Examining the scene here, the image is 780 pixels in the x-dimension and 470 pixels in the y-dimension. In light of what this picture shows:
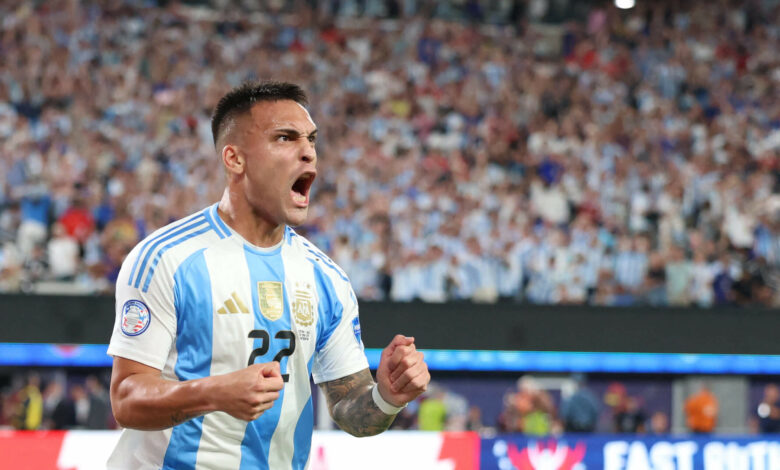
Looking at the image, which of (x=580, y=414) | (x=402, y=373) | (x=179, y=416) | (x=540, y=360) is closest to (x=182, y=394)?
(x=179, y=416)

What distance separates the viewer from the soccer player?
3.01 metres

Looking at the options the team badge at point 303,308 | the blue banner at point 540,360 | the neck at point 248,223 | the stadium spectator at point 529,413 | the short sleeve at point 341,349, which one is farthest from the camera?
the blue banner at point 540,360

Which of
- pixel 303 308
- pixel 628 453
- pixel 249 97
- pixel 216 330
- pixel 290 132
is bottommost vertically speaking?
pixel 628 453

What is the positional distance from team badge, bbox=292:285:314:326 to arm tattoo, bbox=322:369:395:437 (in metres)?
0.33

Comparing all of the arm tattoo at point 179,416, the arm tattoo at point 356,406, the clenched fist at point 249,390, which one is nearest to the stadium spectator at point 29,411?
the arm tattoo at point 356,406

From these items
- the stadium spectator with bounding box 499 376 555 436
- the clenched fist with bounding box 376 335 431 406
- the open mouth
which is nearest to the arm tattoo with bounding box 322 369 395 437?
the clenched fist with bounding box 376 335 431 406

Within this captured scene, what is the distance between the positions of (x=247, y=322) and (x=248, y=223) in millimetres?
395

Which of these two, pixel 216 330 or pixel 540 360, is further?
pixel 540 360

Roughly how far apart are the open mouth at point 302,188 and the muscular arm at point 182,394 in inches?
29.2

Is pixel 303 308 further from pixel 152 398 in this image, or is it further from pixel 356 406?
pixel 152 398

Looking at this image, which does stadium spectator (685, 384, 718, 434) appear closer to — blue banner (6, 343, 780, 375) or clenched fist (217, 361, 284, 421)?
blue banner (6, 343, 780, 375)

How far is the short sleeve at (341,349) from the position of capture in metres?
3.51

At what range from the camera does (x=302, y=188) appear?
11.1ft

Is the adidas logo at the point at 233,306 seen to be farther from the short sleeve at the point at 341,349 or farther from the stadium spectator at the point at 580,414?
the stadium spectator at the point at 580,414
